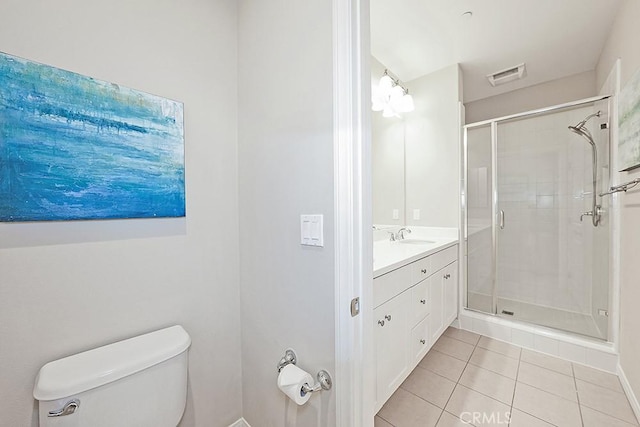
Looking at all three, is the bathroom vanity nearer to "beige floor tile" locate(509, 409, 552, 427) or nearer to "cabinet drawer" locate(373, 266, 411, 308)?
"cabinet drawer" locate(373, 266, 411, 308)

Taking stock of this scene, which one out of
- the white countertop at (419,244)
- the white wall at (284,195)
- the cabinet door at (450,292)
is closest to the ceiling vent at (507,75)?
the white countertop at (419,244)

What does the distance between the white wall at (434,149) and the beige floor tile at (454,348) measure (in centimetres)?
108

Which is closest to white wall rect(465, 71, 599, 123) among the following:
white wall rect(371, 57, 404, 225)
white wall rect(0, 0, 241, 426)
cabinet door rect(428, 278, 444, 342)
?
white wall rect(371, 57, 404, 225)

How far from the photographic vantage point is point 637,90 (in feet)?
4.57

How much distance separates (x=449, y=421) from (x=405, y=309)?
639mm

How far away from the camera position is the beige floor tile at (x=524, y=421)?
1332 millimetres

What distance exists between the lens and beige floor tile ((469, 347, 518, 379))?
5.87 feet

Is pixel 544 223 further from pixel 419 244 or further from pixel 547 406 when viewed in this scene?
pixel 547 406

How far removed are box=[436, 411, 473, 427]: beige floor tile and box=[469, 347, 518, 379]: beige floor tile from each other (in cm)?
64

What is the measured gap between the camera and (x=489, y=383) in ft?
5.42

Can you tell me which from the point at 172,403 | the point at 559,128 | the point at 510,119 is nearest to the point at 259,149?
the point at 172,403

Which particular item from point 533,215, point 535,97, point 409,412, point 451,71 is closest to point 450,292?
point 409,412

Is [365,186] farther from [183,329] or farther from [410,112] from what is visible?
[410,112]

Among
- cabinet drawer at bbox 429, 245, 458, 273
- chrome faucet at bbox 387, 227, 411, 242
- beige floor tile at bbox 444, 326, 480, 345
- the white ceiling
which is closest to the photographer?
the white ceiling
